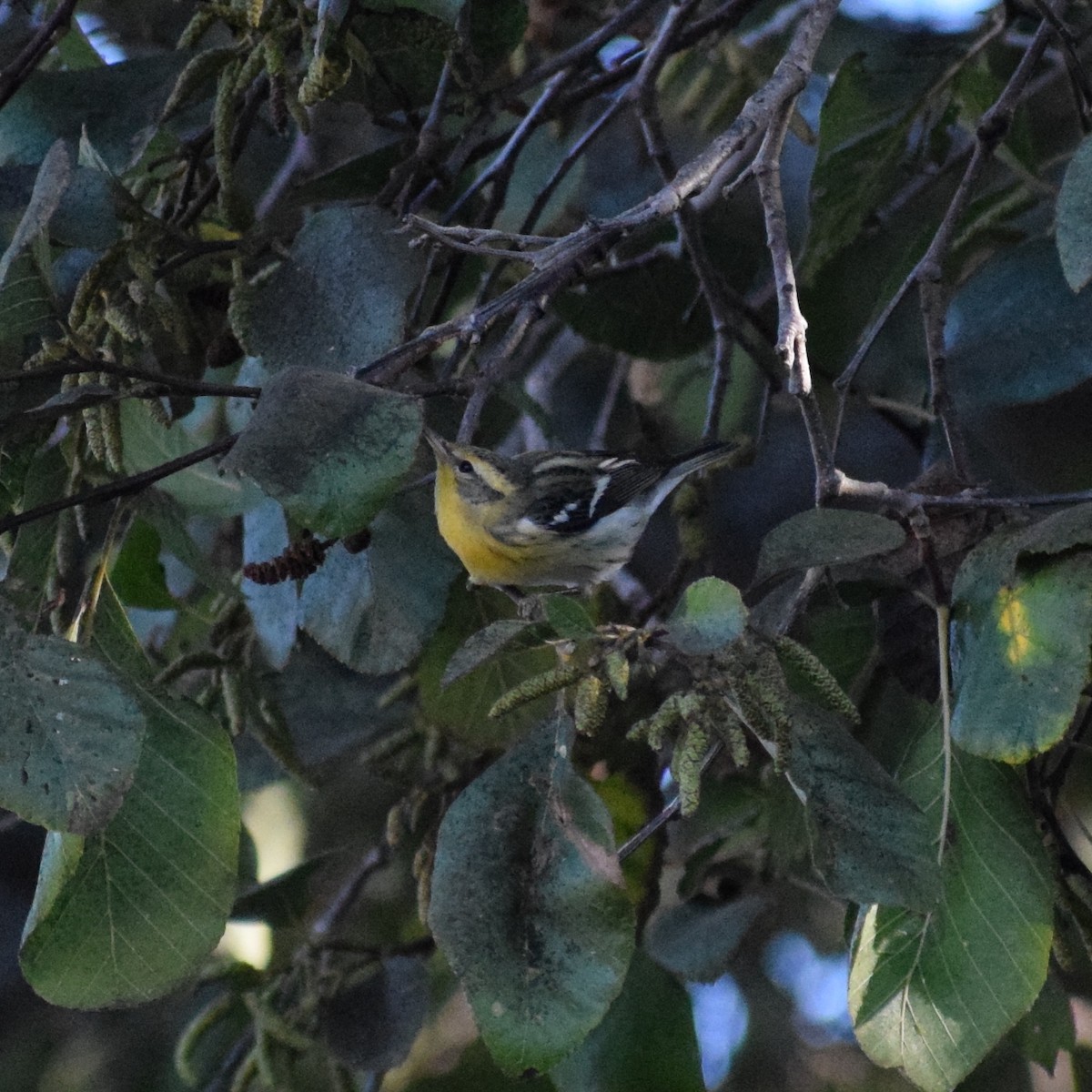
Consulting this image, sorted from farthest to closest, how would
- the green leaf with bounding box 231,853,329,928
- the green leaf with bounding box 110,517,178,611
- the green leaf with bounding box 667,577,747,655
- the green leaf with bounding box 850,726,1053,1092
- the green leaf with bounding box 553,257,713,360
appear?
the green leaf with bounding box 553,257,713,360 → the green leaf with bounding box 231,853,329,928 → the green leaf with bounding box 110,517,178,611 → the green leaf with bounding box 850,726,1053,1092 → the green leaf with bounding box 667,577,747,655

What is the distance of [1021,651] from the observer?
48.2 inches

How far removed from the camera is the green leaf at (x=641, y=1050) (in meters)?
1.72

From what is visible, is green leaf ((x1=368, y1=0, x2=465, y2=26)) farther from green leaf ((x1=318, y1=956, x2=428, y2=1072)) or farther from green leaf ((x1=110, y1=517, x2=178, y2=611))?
green leaf ((x1=318, y1=956, x2=428, y2=1072))

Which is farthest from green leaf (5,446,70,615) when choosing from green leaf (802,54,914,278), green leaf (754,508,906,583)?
green leaf (802,54,914,278)

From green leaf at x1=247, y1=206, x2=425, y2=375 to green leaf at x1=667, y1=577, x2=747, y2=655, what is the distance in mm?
497

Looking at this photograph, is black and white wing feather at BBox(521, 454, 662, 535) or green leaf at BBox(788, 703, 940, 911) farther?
black and white wing feather at BBox(521, 454, 662, 535)

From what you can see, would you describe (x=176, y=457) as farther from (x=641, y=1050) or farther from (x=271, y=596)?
(x=641, y=1050)

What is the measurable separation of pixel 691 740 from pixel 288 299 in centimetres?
71

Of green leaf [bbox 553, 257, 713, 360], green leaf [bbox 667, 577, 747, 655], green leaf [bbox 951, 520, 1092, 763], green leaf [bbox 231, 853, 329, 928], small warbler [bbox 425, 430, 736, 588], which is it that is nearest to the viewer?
green leaf [bbox 667, 577, 747, 655]

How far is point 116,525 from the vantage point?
1435 millimetres

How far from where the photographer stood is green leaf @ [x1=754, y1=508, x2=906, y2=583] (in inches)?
49.9

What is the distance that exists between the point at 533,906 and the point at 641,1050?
672mm

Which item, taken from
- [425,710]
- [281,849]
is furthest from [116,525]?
[281,849]

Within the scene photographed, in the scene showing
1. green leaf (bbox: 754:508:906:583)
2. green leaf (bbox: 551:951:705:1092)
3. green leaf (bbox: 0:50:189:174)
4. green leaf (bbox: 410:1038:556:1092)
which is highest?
green leaf (bbox: 0:50:189:174)
